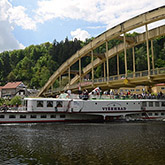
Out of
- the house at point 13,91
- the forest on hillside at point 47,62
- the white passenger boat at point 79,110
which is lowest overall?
the white passenger boat at point 79,110

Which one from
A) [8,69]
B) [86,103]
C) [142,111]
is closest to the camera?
[86,103]

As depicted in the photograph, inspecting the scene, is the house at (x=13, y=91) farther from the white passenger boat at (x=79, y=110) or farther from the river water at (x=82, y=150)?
the river water at (x=82, y=150)

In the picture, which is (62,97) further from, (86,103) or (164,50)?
(164,50)

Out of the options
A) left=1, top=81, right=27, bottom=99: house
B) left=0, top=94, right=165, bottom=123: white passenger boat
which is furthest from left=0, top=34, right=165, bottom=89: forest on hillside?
left=0, top=94, right=165, bottom=123: white passenger boat

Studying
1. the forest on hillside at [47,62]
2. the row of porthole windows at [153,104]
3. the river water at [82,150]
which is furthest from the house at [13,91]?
the river water at [82,150]

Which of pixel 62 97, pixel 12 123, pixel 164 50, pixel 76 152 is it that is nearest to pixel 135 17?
pixel 62 97

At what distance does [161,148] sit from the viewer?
50.3ft

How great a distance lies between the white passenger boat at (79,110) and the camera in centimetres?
3126

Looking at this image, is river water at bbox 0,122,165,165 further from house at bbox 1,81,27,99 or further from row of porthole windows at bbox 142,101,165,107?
house at bbox 1,81,27,99

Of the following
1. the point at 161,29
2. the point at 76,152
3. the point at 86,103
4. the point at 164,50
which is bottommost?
the point at 76,152

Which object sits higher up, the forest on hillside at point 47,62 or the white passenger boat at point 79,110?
the forest on hillside at point 47,62

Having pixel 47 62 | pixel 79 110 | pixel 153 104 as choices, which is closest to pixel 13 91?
pixel 47 62

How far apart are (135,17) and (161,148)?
27.2m

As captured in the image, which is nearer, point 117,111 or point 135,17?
point 117,111
